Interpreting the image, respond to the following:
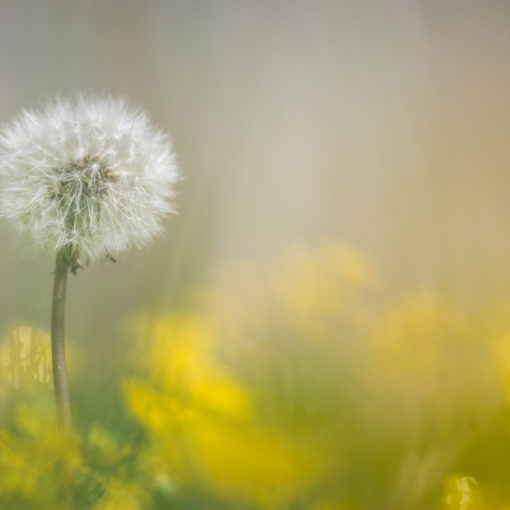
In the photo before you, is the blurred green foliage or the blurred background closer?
the blurred green foliage

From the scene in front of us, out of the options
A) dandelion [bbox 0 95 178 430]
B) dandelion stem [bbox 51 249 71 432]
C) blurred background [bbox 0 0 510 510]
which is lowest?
dandelion stem [bbox 51 249 71 432]

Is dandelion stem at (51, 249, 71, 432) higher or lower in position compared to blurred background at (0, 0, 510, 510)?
lower

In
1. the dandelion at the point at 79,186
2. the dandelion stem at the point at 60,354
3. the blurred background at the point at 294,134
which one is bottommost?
the dandelion stem at the point at 60,354

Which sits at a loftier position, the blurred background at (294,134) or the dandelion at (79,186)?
the blurred background at (294,134)

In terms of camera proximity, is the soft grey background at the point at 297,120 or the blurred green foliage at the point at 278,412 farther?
the soft grey background at the point at 297,120

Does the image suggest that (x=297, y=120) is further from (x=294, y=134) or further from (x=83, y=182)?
(x=83, y=182)

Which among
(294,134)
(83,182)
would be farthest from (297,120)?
(83,182)

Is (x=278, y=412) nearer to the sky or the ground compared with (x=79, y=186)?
nearer to the ground

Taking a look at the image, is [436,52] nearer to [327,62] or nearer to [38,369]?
[327,62]
